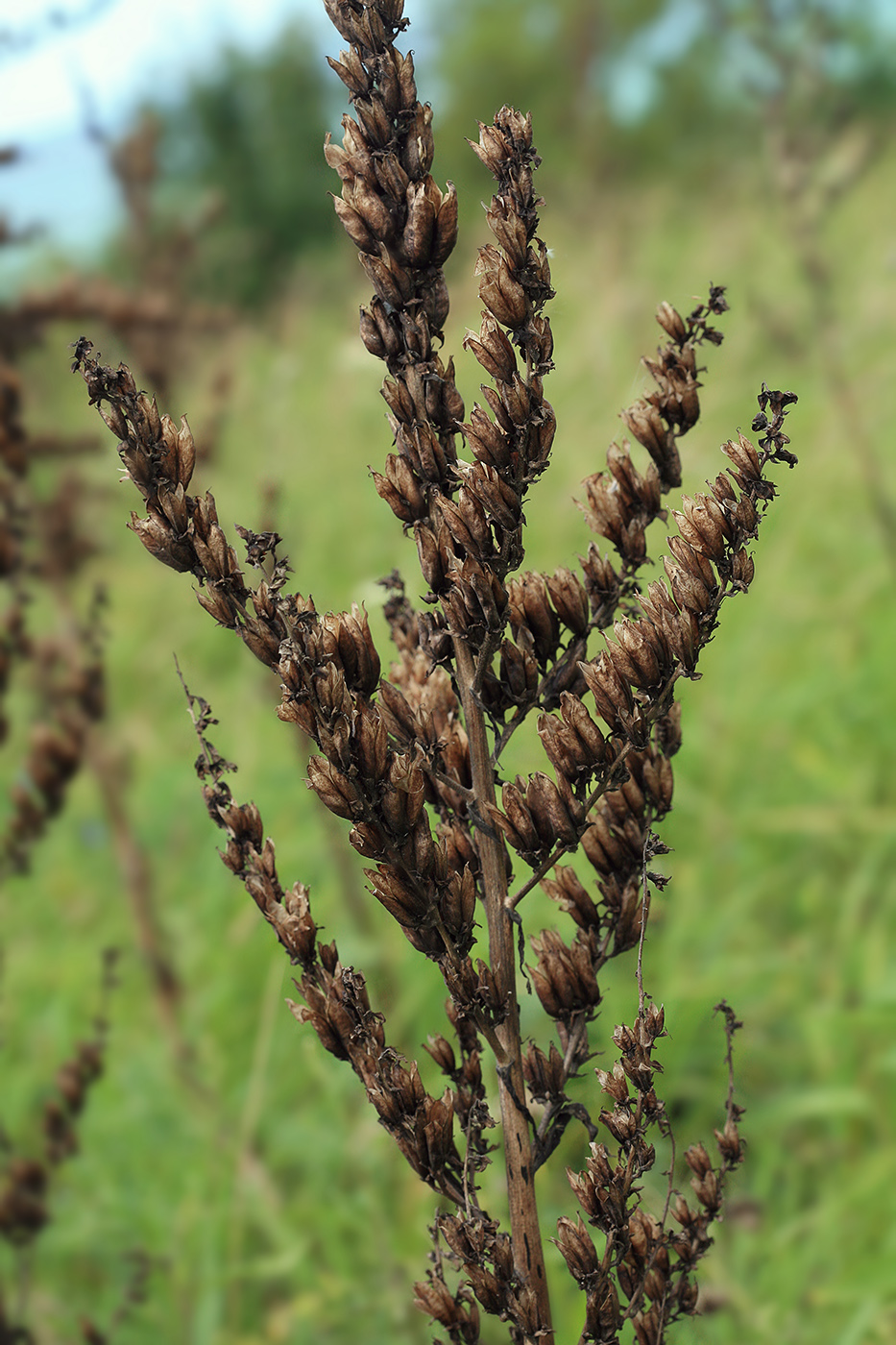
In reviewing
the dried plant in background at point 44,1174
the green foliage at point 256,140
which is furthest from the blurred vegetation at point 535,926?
the green foliage at point 256,140

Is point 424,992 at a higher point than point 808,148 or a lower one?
lower

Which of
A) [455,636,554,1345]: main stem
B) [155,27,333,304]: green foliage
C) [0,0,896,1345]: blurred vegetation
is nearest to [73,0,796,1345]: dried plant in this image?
[455,636,554,1345]: main stem

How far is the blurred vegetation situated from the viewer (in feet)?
8.73

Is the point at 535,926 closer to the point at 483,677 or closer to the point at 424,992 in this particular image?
the point at 424,992

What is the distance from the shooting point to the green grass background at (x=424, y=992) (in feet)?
8.68

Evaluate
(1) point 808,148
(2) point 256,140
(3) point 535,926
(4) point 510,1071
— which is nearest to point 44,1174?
(4) point 510,1071

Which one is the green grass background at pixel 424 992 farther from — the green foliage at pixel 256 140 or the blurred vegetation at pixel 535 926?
the green foliage at pixel 256 140

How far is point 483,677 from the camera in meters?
1.12

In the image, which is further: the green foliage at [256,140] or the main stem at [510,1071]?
the green foliage at [256,140]

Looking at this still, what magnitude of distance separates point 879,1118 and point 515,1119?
A: 87.4 inches

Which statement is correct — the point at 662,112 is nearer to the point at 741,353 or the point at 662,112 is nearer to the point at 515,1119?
the point at 741,353

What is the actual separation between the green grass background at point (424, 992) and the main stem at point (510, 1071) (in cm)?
18

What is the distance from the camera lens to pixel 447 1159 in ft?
3.70

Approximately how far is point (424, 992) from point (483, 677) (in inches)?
97.0
